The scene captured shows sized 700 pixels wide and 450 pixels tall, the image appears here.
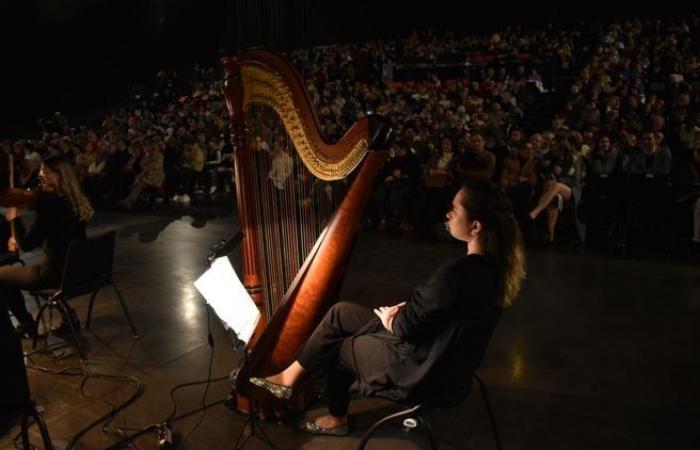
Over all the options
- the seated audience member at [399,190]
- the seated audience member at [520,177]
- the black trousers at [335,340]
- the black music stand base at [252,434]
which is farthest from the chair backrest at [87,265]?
the seated audience member at [520,177]

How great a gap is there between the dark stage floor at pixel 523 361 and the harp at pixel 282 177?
0.51 meters

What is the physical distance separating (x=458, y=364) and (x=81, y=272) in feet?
8.11

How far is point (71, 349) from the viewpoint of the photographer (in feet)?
12.7

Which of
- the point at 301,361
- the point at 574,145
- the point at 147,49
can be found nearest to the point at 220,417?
the point at 301,361

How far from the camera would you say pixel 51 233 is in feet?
12.2

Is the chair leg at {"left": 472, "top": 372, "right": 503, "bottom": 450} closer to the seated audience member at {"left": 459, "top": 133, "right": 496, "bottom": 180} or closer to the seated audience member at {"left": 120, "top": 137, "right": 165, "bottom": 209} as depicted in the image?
the seated audience member at {"left": 459, "top": 133, "right": 496, "bottom": 180}

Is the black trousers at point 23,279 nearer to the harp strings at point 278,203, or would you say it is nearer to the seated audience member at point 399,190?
the harp strings at point 278,203

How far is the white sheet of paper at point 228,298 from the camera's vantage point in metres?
2.47

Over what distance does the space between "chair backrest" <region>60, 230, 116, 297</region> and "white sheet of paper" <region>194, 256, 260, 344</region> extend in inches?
→ 51.8

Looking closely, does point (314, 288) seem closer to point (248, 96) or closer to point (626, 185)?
point (248, 96)

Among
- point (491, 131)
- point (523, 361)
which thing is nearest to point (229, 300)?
point (523, 361)

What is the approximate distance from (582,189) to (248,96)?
4.71 m

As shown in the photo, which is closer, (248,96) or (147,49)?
(248,96)

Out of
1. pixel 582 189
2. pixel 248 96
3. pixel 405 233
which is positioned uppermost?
pixel 248 96
